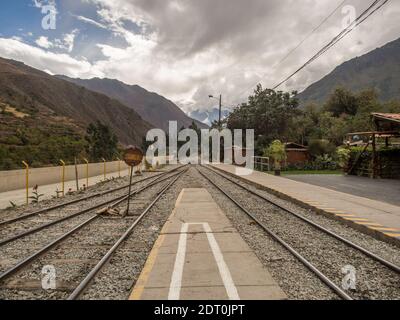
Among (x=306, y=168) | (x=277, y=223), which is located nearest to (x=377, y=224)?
(x=277, y=223)

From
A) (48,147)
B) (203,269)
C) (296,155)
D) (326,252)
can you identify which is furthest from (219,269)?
(48,147)

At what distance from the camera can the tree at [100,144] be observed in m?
47.6

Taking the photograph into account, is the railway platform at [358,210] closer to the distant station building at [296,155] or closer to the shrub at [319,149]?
the distant station building at [296,155]

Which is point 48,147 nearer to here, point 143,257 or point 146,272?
point 143,257

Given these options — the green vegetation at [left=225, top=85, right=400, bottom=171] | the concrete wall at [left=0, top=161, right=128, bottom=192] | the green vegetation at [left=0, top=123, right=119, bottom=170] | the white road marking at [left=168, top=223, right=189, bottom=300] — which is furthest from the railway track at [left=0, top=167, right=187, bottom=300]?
the green vegetation at [left=225, top=85, right=400, bottom=171]

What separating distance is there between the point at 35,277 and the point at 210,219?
5555 mm

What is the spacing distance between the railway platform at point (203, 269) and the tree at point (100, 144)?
39.9 metres

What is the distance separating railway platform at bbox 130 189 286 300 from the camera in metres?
4.73

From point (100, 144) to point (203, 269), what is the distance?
45625 mm

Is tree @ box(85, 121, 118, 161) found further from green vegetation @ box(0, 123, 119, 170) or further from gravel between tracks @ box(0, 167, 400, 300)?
gravel between tracks @ box(0, 167, 400, 300)

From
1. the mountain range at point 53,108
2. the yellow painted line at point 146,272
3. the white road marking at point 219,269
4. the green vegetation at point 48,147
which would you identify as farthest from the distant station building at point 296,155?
the yellow painted line at point 146,272

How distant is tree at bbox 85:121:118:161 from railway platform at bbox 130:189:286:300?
3986cm

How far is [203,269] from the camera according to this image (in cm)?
572

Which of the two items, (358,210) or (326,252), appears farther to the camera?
(358,210)
